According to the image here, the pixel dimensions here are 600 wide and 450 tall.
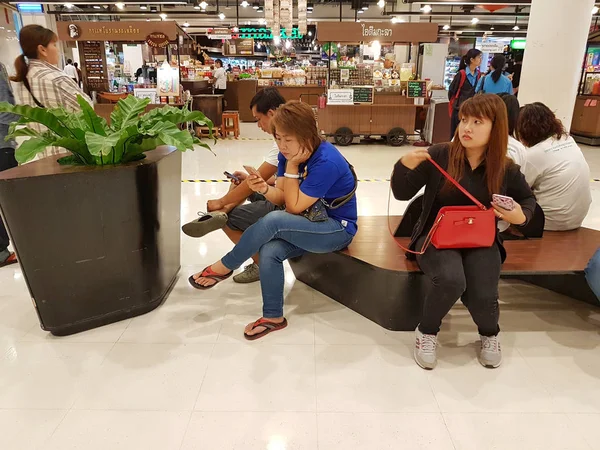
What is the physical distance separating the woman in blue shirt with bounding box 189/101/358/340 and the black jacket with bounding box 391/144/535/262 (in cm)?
29

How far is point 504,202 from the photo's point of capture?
6.63 feet

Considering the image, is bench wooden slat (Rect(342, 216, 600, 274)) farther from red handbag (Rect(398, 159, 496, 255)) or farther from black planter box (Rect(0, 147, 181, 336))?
black planter box (Rect(0, 147, 181, 336))

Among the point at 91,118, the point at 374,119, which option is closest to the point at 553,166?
the point at 91,118

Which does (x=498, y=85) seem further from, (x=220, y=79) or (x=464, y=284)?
(x=220, y=79)

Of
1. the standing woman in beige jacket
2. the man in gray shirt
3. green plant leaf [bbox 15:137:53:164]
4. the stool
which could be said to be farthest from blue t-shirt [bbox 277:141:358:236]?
the stool

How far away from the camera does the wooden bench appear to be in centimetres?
235

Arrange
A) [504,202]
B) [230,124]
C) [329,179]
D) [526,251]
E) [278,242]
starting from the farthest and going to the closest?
1. [230,124]
2. [526,251]
3. [278,242]
4. [329,179]
5. [504,202]

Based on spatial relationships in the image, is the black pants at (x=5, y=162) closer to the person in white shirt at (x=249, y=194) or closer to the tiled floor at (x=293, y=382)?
the tiled floor at (x=293, y=382)

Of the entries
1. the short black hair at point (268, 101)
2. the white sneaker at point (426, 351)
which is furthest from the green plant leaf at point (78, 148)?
the white sneaker at point (426, 351)

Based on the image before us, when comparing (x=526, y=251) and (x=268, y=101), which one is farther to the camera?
(x=268, y=101)

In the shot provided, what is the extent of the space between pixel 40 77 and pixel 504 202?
2.68m

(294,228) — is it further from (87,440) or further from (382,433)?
(87,440)

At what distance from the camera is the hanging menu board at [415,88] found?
27.9 feet

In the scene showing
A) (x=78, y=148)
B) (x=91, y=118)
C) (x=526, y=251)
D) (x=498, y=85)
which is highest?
(x=498, y=85)
